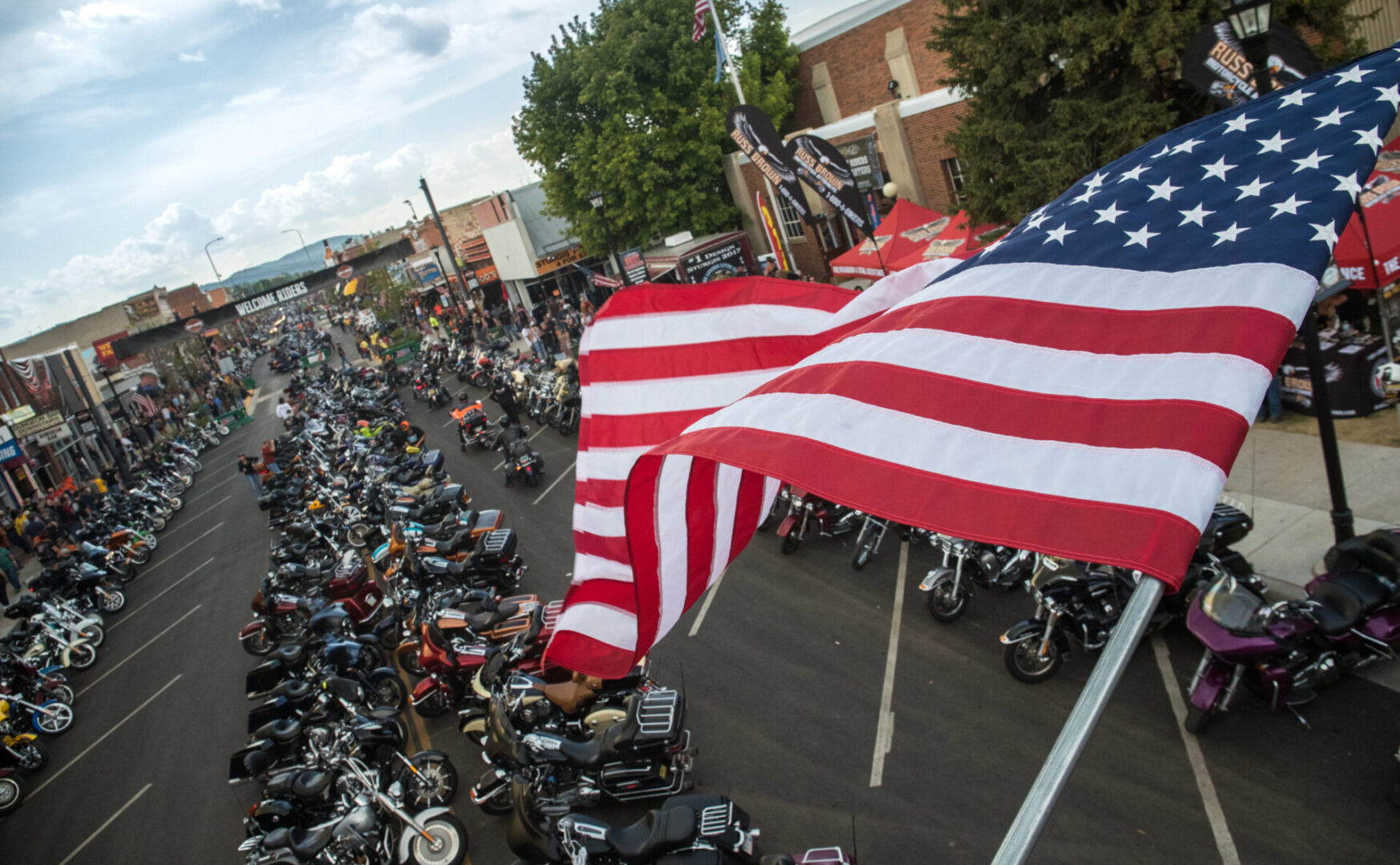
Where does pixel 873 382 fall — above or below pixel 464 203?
below

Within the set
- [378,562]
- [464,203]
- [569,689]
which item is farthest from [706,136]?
[464,203]

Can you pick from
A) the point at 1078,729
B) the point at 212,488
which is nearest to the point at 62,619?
the point at 212,488

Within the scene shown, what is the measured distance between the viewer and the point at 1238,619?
5984mm

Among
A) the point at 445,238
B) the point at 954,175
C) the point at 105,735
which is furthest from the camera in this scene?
the point at 445,238

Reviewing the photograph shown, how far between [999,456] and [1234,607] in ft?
15.8

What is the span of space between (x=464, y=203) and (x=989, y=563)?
214ft

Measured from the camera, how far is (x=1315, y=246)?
9.19 feet

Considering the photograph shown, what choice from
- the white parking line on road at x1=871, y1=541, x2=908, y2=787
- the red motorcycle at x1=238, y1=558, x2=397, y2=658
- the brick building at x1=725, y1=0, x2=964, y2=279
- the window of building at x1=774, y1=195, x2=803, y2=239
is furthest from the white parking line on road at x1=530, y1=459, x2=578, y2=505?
the window of building at x1=774, y1=195, x2=803, y2=239

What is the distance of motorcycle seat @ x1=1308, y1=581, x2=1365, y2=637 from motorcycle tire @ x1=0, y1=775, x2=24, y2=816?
1668cm

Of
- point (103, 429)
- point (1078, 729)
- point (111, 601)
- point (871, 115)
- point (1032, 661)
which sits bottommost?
point (1032, 661)

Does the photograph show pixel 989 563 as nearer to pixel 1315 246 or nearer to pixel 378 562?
pixel 1315 246

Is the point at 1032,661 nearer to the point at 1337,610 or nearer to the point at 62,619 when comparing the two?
the point at 1337,610

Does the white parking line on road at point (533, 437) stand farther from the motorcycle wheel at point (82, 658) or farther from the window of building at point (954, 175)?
the window of building at point (954, 175)

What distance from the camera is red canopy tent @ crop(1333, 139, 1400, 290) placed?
8.98m
